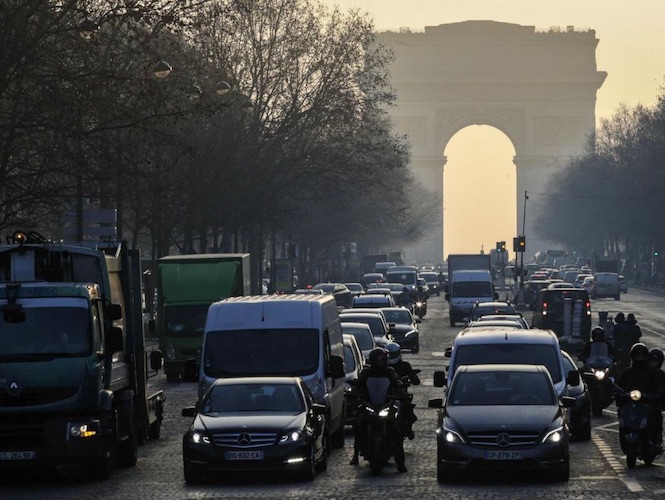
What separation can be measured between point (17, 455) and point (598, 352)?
11.6m

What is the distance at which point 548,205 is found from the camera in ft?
574

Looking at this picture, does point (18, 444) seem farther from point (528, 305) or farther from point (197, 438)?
point (528, 305)

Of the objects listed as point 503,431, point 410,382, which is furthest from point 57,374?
point 410,382

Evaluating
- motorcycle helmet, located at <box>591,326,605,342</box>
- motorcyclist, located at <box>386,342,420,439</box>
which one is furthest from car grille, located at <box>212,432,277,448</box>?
motorcycle helmet, located at <box>591,326,605,342</box>

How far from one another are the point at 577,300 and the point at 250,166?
16.8m

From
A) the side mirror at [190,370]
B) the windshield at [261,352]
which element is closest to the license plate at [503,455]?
the windshield at [261,352]

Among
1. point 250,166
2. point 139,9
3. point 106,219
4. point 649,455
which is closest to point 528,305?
point 250,166

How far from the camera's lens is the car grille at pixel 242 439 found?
19047 mm

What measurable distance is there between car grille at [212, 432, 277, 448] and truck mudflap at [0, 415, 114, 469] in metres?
1.39

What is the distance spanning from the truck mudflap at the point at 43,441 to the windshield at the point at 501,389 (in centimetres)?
378

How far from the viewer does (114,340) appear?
64.5 ft

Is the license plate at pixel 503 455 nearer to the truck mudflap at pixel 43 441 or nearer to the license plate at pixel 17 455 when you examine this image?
the truck mudflap at pixel 43 441

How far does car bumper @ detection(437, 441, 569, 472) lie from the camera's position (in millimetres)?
18688

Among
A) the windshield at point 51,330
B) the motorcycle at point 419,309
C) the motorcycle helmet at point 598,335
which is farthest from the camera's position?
the motorcycle at point 419,309
